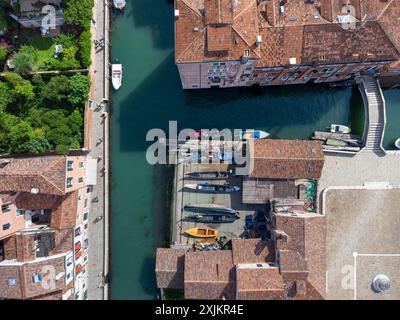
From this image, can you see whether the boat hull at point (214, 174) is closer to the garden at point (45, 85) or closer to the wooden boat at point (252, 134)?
the wooden boat at point (252, 134)

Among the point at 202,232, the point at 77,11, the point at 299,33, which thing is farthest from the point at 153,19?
the point at 202,232

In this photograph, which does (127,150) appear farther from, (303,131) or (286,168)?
(303,131)

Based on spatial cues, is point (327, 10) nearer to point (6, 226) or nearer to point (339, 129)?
point (339, 129)

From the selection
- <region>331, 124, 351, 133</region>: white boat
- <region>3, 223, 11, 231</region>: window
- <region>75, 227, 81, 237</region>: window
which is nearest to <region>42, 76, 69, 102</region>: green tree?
<region>3, 223, 11, 231</region>: window

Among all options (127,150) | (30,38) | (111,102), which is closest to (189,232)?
(127,150)

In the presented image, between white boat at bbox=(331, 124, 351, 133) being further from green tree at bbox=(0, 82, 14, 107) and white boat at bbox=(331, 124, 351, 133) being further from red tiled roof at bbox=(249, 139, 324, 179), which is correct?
green tree at bbox=(0, 82, 14, 107)
